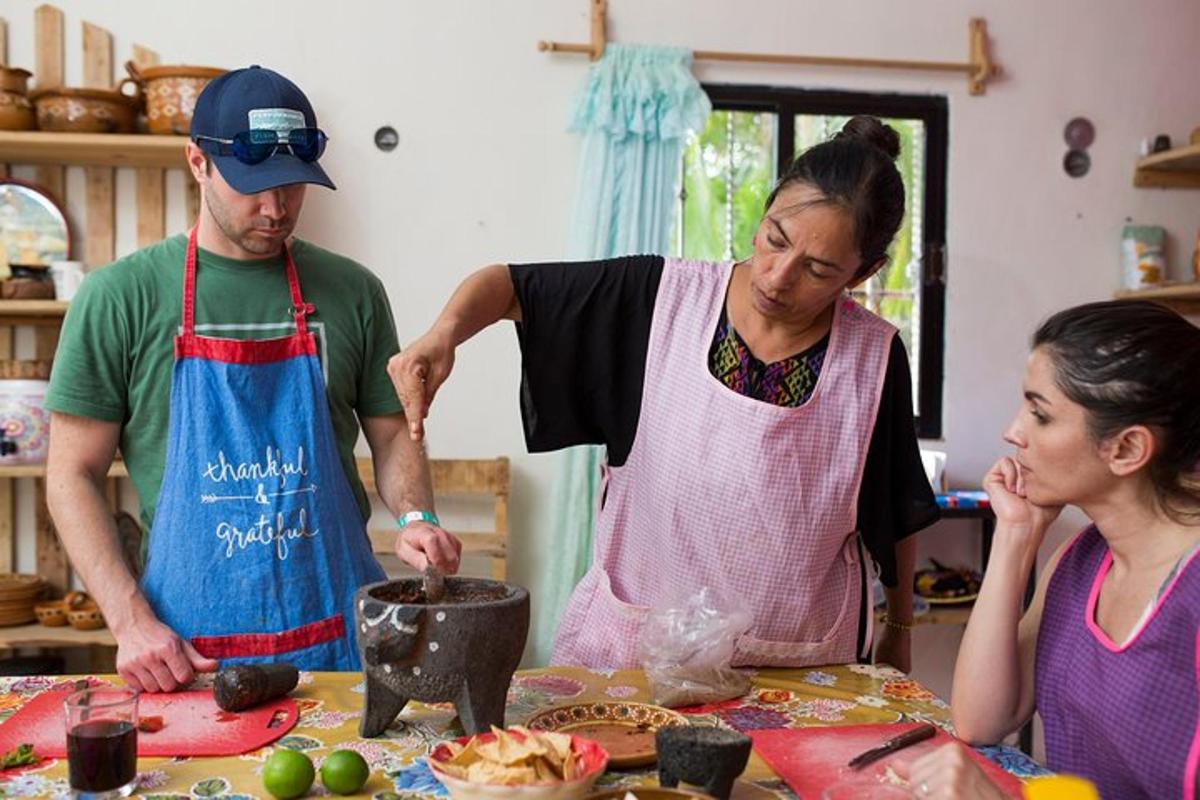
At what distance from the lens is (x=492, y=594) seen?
1686 millimetres

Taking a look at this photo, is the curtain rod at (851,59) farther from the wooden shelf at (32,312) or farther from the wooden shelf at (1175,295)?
the wooden shelf at (32,312)

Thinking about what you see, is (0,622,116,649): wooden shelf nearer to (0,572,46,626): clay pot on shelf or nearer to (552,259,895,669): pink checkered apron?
(0,572,46,626): clay pot on shelf

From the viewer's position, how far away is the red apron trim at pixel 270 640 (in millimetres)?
1925

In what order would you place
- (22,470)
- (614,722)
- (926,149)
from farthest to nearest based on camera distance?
(926,149)
(22,470)
(614,722)

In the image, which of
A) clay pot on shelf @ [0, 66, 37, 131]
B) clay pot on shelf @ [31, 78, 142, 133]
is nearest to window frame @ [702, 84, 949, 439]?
clay pot on shelf @ [31, 78, 142, 133]

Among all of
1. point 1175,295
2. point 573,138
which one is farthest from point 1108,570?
point 1175,295

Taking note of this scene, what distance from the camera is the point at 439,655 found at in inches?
59.1

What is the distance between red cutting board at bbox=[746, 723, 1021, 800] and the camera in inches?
56.3

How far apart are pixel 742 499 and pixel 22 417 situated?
2.59 metres

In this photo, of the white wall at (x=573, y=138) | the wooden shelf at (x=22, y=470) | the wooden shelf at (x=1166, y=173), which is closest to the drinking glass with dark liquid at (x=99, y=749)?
the wooden shelf at (x=22, y=470)

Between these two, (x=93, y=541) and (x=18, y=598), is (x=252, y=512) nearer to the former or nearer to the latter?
(x=93, y=541)

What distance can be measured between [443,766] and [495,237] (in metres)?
3.02

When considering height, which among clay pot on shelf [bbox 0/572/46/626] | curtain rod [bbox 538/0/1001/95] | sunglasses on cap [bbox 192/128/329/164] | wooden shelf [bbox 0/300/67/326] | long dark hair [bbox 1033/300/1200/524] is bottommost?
clay pot on shelf [bbox 0/572/46/626]

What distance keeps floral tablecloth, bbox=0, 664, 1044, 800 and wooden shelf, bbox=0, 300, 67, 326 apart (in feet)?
6.87
